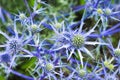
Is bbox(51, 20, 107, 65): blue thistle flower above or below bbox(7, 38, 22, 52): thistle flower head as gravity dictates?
below

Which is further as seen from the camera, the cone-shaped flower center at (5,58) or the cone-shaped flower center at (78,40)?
the cone-shaped flower center at (5,58)

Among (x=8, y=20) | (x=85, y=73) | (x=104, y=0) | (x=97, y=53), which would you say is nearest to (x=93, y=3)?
(x=104, y=0)

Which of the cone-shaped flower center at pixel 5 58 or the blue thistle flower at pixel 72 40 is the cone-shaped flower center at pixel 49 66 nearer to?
the blue thistle flower at pixel 72 40

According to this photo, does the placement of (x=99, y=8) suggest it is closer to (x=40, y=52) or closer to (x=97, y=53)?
(x=97, y=53)

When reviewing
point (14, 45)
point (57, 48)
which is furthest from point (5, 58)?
point (57, 48)

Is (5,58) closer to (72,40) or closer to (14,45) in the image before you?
(14,45)

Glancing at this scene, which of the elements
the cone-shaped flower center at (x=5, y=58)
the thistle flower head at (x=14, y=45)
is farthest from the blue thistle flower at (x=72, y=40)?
the cone-shaped flower center at (x=5, y=58)

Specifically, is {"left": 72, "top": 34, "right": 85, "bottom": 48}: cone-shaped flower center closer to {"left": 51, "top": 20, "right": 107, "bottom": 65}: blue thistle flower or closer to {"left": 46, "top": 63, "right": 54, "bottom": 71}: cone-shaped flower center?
{"left": 51, "top": 20, "right": 107, "bottom": 65}: blue thistle flower

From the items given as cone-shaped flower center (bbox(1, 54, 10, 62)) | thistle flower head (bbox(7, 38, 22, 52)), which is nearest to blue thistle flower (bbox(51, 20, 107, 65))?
thistle flower head (bbox(7, 38, 22, 52))

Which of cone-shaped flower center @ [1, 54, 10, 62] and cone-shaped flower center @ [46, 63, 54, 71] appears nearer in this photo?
cone-shaped flower center @ [46, 63, 54, 71]
